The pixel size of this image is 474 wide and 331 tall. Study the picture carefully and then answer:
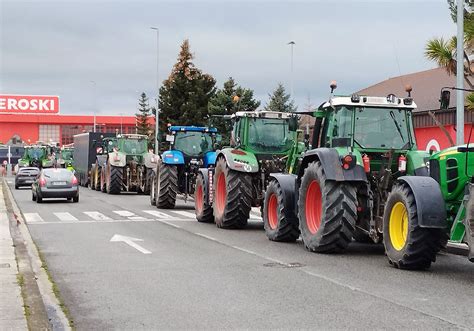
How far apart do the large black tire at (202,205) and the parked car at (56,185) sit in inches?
398

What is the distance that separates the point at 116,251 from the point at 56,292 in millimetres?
3729

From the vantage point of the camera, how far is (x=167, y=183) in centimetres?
2292

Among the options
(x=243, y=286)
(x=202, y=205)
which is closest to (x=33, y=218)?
(x=202, y=205)

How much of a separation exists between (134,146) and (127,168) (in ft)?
5.19

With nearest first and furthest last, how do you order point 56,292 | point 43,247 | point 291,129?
point 56,292
point 43,247
point 291,129

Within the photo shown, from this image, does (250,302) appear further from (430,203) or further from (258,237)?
(258,237)

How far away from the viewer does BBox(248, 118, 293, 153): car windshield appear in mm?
16875

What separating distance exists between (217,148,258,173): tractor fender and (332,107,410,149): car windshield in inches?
145

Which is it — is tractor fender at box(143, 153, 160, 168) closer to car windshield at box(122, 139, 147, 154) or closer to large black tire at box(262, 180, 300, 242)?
car windshield at box(122, 139, 147, 154)

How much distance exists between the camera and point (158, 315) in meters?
7.46

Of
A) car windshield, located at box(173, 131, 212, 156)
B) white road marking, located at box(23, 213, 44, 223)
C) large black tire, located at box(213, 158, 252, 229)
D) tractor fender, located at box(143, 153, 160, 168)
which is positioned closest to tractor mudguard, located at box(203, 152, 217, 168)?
car windshield, located at box(173, 131, 212, 156)

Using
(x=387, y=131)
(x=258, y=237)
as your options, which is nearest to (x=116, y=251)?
(x=258, y=237)

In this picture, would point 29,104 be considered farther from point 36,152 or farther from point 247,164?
point 247,164

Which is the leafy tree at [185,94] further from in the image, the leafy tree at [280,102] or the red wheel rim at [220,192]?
the red wheel rim at [220,192]
